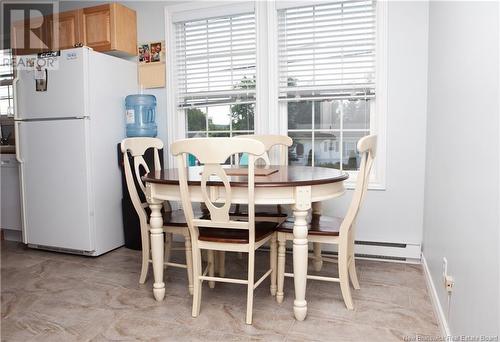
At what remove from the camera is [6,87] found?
4.44m

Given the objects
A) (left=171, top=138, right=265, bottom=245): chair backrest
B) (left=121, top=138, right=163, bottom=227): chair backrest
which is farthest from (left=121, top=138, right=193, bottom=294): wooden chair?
(left=171, top=138, right=265, bottom=245): chair backrest

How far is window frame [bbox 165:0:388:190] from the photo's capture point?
3.03 m

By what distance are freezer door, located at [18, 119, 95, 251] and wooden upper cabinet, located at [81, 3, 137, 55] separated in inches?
34.1

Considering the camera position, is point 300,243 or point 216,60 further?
point 216,60

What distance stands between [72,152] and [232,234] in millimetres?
1833

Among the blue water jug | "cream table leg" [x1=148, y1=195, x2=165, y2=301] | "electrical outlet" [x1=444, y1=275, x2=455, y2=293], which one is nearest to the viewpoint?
"electrical outlet" [x1=444, y1=275, x2=455, y2=293]

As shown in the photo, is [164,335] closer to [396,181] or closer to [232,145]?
[232,145]

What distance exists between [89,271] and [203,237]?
1.34m

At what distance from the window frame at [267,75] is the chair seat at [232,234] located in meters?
1.21

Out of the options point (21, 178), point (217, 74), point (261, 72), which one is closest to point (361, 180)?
point (261, 72)

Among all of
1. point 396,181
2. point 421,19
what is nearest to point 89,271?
point 396,181

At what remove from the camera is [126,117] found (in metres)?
3.58

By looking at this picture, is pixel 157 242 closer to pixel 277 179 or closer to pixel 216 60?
pixel 277 179

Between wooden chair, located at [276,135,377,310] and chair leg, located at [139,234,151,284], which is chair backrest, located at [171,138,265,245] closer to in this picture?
wooden chair, located at [276,135,377,310]
